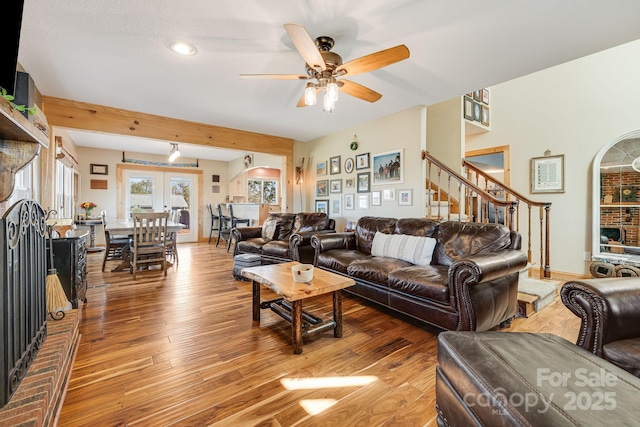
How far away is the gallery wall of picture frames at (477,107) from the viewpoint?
483cm

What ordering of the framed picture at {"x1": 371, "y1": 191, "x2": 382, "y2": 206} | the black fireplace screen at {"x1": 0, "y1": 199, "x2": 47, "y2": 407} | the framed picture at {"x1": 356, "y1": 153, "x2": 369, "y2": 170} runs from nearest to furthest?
the black fireplace screen at {"x1": 0, "y1": 199, "x2": 47, "y2": 407} < the framed picture at {"x1": 371, "y1": 191, "x2": 382, "y2": 206} < the framed picture at {"x1": 356, "y1": 153, "x2": 369, "y2": 170}

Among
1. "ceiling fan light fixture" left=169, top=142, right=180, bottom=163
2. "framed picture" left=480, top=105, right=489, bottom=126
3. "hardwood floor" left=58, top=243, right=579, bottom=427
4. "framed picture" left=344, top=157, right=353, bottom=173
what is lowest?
"hardwood floor" left=58, top=243, right=579, bottom=427

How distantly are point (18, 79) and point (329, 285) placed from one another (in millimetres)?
2441

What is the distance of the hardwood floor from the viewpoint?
141 cm

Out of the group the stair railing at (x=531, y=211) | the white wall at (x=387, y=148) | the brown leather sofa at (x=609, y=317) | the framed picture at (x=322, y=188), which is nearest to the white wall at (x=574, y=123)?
the stair railing at (x=531, y=211)

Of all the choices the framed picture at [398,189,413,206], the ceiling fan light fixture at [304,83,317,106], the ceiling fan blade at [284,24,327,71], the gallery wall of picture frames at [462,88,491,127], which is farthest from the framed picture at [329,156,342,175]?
the ceiling fan blade at [284,24,327,71]

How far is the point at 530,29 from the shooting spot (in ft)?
6.80

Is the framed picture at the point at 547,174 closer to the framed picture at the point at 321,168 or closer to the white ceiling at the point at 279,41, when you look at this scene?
the white ceiling at the point at 279,41

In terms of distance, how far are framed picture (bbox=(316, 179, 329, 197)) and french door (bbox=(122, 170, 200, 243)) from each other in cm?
354

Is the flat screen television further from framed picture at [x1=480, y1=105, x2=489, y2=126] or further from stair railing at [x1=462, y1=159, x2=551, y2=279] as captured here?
framed picture at [x1=480, y1=105, x2=489, y2=126]

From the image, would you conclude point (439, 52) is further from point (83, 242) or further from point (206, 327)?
point (83, 242)

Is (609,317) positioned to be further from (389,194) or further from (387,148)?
(387,148)

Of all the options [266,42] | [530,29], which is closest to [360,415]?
[266,42]

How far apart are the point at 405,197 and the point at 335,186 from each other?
150 cm
